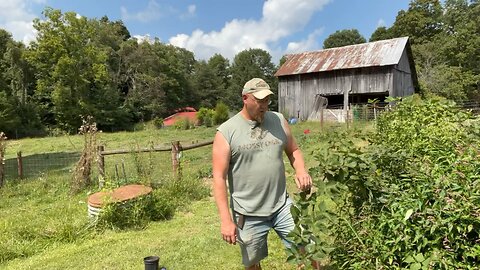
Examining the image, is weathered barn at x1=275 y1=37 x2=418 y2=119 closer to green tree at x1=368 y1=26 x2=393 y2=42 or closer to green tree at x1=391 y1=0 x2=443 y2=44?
green tree at x1=391 y1=0 x2=443 y2=44

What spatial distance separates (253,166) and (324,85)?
22.1 meters

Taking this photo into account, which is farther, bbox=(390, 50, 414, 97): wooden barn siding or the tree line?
the tree line

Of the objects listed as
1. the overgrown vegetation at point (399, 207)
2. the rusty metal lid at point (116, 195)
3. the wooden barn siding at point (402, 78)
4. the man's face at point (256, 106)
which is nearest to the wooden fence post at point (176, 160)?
the rusty metal lid at point (116, 195)

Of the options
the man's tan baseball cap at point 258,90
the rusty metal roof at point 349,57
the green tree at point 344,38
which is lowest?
the man's tan baseball cap at point 258,90

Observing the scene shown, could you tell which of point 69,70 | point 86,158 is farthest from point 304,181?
point 69,70

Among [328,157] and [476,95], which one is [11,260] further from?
[476,95]

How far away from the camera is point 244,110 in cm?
287

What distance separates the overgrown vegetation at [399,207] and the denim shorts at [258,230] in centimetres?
44

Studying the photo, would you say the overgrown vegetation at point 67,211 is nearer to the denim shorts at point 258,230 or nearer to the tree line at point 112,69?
the denim shorts at point 258,230

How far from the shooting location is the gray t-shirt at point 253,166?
108 inches

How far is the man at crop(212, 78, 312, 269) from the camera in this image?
2709 mm

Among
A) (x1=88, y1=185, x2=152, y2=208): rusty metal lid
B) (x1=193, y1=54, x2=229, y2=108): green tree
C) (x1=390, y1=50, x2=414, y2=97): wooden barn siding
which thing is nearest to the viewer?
(x1=88, y1=185, x2=152, y2=208): rusty metal lid

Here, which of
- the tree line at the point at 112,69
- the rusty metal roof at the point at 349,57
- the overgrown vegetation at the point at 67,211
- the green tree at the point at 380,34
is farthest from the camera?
the green tree at the point at 380,34

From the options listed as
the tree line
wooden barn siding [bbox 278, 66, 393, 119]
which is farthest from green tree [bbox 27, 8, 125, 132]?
wooden barn siding [bbox 278, 66, 393, 119]
